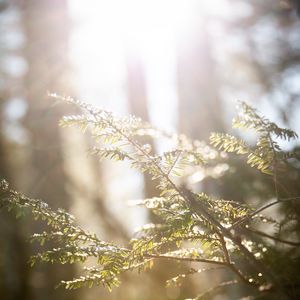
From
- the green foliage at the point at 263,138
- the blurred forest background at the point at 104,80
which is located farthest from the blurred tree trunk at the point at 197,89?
the green foliage at the point at 263,138

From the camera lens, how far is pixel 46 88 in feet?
21.5

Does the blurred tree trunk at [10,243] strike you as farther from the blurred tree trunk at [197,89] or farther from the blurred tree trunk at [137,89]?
the blurred tree trunk at [197,89]

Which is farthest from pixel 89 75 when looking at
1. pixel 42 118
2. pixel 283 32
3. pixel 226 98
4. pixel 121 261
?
pixel 121 261

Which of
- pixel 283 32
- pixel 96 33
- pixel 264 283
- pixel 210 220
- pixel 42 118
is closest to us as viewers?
pixel 210 220

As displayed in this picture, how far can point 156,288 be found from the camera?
581cm

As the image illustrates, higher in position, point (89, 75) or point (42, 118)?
point (89, 75)

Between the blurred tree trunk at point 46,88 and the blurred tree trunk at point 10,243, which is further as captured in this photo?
the blurred tree trunk at point 10,243

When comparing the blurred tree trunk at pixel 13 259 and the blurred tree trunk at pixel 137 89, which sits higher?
the blurred tree trunk at pixel 137 89

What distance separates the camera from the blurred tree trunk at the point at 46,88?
657 cm

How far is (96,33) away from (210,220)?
6.37m

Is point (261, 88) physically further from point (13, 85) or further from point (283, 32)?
point (13, 85)

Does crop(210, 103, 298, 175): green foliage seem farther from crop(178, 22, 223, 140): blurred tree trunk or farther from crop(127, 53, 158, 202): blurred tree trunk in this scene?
crop(127, 53, 158, 202): blurred tree trunk

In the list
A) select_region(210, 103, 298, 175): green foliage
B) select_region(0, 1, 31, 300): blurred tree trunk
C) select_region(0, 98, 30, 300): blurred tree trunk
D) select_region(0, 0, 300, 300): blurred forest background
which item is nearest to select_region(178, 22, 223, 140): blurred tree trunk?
select_region(0, 0, 300, 300): blurred forest background

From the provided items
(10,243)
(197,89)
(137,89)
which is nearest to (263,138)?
(197,89)
